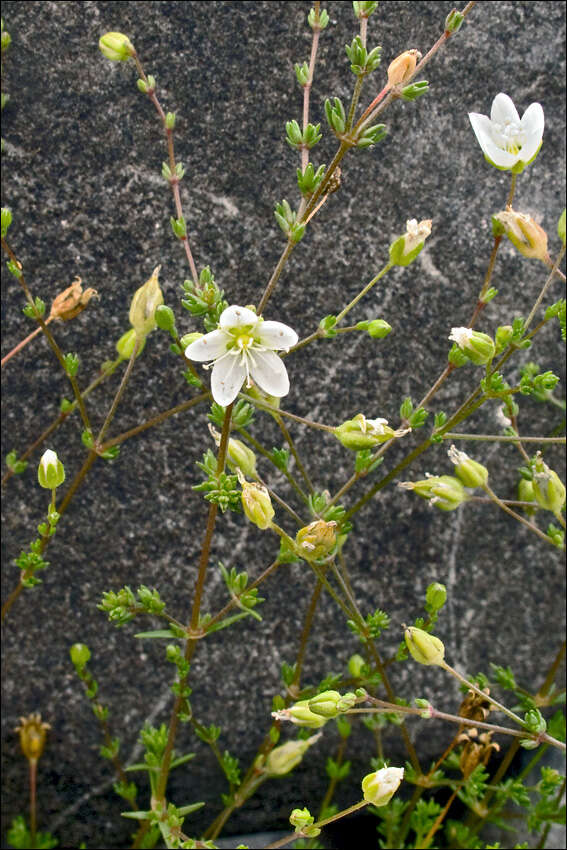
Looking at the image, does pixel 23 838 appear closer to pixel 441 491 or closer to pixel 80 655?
pixel 80 655

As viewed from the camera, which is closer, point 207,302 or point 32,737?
point 207,302

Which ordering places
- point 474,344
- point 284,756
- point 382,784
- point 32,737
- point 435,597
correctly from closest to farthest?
point 382,784 → point 474,344 → point 435,597 → point 284,756 → point 32,737

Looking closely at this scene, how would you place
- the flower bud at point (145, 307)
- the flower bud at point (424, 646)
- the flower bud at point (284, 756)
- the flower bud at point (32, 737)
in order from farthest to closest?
the flower bud at point (32, 737) < the flower bud at point (284, 756) < the flower bud at point (145, 307) < the flower bud at point (424, 646)

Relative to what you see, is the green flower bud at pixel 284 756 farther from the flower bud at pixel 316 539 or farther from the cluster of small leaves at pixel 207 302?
the cluster of small leaves at pixel 207 302

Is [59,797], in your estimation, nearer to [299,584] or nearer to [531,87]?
[299,584]

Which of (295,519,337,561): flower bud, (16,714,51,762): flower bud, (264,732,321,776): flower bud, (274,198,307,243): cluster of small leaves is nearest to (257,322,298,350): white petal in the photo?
(274,198,307,243): cluster of small leaves

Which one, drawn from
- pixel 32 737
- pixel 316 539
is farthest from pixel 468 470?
pixel 32 737

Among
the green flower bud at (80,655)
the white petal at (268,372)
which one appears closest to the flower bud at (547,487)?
the white petal at (268,372)

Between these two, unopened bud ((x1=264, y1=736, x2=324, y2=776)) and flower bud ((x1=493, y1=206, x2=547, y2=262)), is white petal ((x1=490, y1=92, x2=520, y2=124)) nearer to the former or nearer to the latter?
flower bud ((x1=493, y1=206, x2=547, y2=262))
